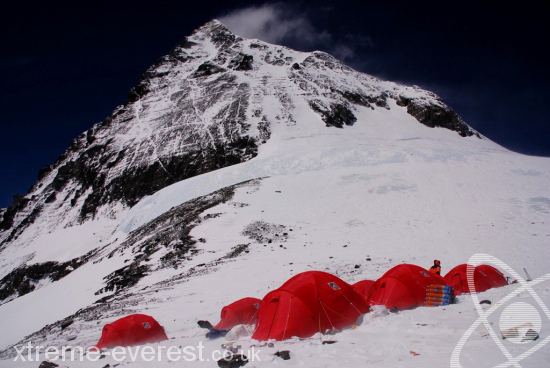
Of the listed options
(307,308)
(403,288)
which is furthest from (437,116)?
(307,308)

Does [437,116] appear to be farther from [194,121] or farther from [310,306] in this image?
[310,306]

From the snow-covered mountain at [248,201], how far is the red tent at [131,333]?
3.12 feet

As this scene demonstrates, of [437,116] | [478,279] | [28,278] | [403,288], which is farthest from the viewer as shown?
[437,116]

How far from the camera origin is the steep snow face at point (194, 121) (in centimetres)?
5756

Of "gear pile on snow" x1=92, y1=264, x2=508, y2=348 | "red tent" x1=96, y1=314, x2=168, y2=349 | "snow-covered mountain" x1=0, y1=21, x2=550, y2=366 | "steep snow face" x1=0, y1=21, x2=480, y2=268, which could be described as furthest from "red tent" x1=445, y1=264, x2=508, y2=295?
"steep snow face" x1=0, y1=21, x2=480, y2=268

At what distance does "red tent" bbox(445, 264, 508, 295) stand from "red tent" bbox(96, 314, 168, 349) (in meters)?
10.9

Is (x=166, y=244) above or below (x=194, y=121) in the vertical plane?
below

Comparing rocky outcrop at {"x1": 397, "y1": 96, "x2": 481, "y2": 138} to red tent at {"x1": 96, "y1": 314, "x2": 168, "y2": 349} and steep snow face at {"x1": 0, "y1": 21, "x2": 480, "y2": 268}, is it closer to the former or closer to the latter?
steep snow face at {"x1": 0, "y1": 21, "x2": 480, "y2": 268}

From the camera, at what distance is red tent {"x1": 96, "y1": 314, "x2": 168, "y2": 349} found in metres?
9.60

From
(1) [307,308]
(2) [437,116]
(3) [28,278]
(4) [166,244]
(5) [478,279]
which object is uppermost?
(2) [437,116]

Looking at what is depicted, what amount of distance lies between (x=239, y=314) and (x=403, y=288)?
554cm

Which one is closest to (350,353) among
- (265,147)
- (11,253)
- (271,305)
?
(271,305)

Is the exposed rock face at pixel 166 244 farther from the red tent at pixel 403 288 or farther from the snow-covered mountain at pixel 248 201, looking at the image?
the red tent at pixel 403 288

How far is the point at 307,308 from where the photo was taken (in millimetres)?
8938
